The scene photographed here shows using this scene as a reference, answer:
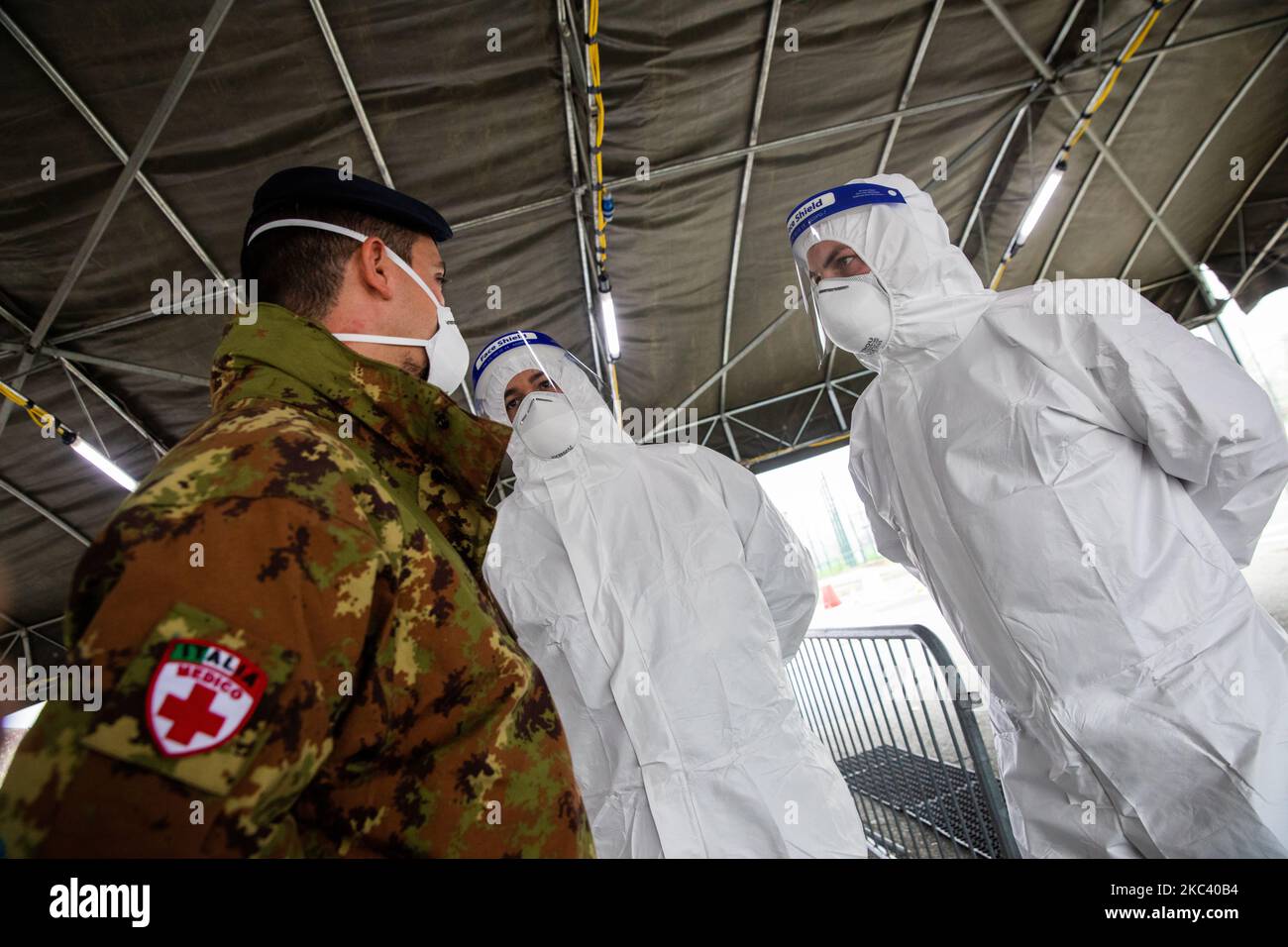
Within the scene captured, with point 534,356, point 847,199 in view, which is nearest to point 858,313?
point 847,199

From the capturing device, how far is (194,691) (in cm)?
68

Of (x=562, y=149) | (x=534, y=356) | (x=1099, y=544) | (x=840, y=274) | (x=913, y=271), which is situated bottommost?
(x=1099, y=544)

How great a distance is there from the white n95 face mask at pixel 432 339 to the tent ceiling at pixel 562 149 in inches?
158

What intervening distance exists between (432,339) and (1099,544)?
201cm

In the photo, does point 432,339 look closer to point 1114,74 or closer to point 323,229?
point 323,229

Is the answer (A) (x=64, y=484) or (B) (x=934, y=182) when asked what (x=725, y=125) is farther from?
(A) (x=64, y=484)

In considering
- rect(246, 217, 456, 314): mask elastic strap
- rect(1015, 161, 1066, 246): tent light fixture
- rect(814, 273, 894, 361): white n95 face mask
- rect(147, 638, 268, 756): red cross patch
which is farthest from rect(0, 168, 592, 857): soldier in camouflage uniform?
rect(1015, 161, 1066, 246): tent light fixture

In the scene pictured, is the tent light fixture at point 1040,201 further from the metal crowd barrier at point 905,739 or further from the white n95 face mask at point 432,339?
the white n95 face mask at point 432,339

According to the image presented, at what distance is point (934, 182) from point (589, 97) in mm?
5052

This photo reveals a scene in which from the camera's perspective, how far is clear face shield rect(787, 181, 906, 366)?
2.52 meters

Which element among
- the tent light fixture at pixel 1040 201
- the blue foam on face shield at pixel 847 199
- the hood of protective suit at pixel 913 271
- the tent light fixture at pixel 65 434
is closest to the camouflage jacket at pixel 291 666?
the hood of protective suit at pixel 913 271

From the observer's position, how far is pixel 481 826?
36.1 inches

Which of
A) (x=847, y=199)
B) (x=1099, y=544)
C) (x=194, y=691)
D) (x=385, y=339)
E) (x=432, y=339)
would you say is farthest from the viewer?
(x=847, y=199)
